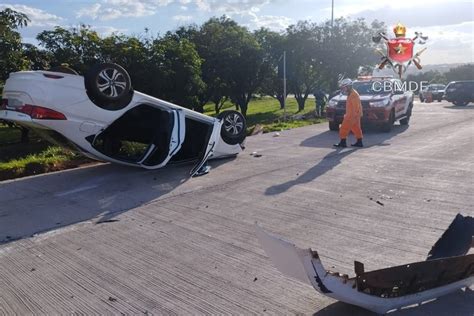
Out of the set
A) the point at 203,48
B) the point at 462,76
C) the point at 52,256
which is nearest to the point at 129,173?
the point at 52,256

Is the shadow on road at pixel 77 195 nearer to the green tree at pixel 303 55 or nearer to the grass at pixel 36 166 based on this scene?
the grass at pixel 36 166

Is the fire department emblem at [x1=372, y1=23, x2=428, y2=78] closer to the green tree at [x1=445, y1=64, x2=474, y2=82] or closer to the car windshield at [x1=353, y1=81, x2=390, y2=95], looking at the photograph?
the car windshield at [x1=353, y1=81, x2=390, y2=95]

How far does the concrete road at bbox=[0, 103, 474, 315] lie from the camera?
373 cm

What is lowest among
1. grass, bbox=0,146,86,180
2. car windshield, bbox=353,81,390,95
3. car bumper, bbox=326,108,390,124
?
grass, bbox=0,146,86,180

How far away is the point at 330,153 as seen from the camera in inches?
390

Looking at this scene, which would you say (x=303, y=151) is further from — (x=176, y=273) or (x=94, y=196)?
(x=176, y=273)

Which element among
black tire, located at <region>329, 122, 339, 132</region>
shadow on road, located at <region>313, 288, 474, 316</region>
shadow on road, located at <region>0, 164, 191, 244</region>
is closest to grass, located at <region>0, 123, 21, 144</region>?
shadow on road, located at <region>0, 164, 191, 244</region>

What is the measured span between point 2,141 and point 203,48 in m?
12.8

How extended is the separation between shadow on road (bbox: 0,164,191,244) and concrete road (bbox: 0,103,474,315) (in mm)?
25

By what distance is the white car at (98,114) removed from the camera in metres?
6.76

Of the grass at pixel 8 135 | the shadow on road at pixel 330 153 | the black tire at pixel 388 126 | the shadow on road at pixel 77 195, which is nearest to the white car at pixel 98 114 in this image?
the shadow on road at pixel 77 195

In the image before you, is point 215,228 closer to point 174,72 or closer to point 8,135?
point 174,72

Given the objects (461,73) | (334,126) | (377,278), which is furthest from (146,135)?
(461,73)

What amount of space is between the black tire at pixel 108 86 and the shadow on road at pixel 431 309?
4840 millimetres
